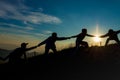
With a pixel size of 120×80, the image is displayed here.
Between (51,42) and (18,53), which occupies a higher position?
(51,42)

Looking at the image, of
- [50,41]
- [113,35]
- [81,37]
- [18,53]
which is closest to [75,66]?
[81,37]

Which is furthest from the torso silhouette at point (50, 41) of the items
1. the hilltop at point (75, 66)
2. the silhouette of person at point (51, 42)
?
the hilltop at point (75, 66)

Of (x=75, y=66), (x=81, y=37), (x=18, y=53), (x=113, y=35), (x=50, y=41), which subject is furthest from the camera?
(x=113, y=35)

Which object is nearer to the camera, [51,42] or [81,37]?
[51,42]

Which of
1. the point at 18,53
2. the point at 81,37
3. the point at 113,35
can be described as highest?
the point at 113,35

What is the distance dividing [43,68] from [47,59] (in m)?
1.87

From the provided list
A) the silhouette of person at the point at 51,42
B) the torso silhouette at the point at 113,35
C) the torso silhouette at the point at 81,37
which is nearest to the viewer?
the silhouette of person at the point at 51,42

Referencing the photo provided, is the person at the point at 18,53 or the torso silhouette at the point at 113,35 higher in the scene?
the torso silhouette at the point at 113,35

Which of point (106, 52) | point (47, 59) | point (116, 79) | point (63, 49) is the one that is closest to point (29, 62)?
point (47, 59)

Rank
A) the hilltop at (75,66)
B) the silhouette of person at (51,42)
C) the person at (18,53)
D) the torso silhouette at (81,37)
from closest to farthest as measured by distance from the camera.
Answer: the hilltop at (75,66)
the person at (18,53)
the silhouette of person at (51,42)
the torso silhouette at (81,37)

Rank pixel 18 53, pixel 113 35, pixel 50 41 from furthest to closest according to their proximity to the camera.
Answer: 1. pixel 113 35
2. pixel 50 41
3. pixel 18 53

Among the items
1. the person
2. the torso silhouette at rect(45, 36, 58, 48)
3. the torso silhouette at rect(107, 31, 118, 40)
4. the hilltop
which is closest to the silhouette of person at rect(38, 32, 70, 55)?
the torso silhouette at rect(45, 36, 58, 48)

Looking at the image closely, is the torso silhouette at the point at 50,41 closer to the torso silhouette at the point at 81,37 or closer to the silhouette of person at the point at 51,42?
the silhouette of person at the point at 51,42

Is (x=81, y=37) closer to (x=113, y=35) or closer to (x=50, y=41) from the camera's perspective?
(x=50, y=41)
